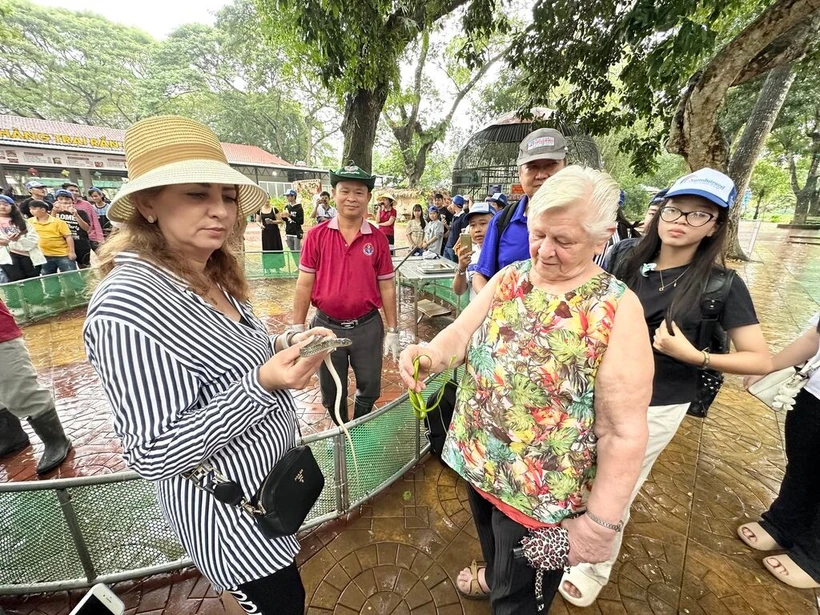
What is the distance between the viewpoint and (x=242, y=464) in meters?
1.22

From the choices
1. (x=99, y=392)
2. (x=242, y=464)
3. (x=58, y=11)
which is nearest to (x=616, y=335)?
(x=242, y=464)

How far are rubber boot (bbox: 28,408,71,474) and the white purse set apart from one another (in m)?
5.25

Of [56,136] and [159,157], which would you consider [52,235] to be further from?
[56,136]

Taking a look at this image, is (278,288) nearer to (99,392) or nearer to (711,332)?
(99,392)

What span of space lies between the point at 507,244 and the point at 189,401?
210cm

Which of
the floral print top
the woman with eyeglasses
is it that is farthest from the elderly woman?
the woman with eyeglasses

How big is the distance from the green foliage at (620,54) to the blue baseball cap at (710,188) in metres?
2.47

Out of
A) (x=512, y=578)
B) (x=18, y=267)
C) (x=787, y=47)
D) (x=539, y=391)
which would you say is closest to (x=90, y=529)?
(x=512, y=578)

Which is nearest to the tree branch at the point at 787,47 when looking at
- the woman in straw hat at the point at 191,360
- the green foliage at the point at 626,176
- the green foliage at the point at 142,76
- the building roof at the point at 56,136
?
the woman in straw hat at the point at 191,360

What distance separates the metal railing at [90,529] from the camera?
1.86 m

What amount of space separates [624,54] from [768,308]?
6007 mm

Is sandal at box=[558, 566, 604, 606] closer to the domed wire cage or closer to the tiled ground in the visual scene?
the tiled ground

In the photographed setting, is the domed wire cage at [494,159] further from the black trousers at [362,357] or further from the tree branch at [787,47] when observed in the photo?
the black trousers at [362,357]

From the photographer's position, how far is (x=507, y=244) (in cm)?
250
